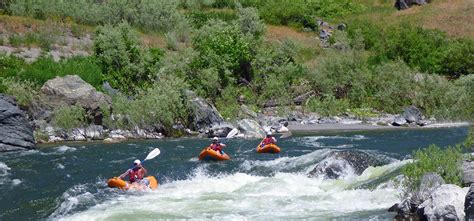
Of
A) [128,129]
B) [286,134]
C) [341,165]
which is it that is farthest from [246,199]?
[128,129]

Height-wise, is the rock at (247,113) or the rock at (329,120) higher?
the rock at (247,113)

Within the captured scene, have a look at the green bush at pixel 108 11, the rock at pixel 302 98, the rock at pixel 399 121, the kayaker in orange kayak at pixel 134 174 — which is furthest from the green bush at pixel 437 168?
the green bush at pixel 108 11

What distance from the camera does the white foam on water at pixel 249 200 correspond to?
49.1 ft

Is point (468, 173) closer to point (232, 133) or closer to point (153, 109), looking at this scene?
point (232, 133)

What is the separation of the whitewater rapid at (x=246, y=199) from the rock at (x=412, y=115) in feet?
61.7

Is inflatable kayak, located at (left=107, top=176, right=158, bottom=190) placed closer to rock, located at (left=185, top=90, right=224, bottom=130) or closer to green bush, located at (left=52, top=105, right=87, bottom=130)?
green bush, located at (left=52, top=105, right=87, bottom=130)

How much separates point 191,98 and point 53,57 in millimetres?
12402

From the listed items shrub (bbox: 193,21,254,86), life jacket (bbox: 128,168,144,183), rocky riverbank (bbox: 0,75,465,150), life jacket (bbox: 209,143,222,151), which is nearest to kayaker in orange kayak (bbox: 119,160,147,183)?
life jacket (bbox: 128,168,144,183)

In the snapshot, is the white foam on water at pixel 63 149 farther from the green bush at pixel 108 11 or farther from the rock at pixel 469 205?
the green bush at pixel 108 11

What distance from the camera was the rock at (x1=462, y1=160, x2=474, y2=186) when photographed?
556 inches

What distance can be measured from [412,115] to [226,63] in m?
12.8

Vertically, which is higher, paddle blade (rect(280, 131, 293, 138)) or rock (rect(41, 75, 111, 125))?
rock (rect(41, 75, 111, 125))

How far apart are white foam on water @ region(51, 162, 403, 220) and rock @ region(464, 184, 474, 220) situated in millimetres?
3093

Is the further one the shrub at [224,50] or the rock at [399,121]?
the shrub at [224,50]
